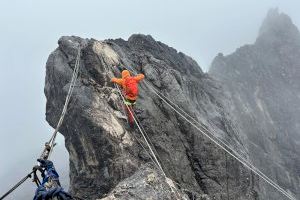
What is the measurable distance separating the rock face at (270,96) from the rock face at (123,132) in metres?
13.0

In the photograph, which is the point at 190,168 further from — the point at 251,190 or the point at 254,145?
the point at 254,145

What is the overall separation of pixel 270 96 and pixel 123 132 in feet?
189

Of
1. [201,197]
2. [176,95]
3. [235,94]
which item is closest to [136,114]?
[176,95]

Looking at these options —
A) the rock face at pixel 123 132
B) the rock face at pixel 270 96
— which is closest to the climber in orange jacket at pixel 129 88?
the rock face at pixel 123 132

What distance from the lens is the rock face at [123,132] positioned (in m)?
20.9

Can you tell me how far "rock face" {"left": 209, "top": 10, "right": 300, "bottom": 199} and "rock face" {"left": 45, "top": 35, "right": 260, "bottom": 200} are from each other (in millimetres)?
13007

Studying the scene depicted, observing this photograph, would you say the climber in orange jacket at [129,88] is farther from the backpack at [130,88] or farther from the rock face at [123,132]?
the rock face at [123,132]

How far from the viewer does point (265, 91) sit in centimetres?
7450

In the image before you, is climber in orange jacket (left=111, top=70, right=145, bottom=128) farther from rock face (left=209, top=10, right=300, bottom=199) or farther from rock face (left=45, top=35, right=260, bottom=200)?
rock face (left=209, top=10, right=300, bottom=199)

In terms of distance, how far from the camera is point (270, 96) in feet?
243

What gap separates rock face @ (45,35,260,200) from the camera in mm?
20906

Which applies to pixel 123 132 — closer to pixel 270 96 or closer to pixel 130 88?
pixel 130 88

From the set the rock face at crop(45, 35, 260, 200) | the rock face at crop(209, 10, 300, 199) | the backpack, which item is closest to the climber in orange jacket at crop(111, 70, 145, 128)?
the backpack

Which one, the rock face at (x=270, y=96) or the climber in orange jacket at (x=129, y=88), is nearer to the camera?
the climber in orange jacket at (x=129, y=88)
